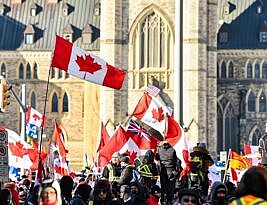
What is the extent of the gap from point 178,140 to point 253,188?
8.92m

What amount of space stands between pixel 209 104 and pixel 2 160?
46.5 metres

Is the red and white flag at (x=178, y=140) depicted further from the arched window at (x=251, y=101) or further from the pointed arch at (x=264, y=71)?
the pointed arch at (x=264, y=71)

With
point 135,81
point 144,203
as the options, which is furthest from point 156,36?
point 144,203

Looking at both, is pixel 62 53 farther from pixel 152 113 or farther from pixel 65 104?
pixel 65 104

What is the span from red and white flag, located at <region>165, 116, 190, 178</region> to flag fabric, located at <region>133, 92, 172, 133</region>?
2856 millimetres

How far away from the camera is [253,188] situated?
8.34 m

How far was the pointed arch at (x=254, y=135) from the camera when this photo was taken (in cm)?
6856

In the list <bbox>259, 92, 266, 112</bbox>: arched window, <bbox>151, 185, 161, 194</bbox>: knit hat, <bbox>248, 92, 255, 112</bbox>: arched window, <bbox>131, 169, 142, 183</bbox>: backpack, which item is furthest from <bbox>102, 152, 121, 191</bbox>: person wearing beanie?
<bbox>259, 92, 266, 112</bbox>: arched window

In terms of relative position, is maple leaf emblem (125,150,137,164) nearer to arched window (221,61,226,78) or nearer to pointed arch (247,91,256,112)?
pointed arch (247,91,256,112)

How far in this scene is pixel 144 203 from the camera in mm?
12164

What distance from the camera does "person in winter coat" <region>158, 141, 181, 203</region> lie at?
664 inches

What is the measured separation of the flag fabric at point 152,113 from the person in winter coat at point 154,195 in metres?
5.25

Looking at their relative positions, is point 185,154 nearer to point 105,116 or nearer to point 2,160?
point 2,160

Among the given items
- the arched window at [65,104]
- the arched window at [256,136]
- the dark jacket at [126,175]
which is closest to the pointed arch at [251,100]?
the arched window at [256,136]
